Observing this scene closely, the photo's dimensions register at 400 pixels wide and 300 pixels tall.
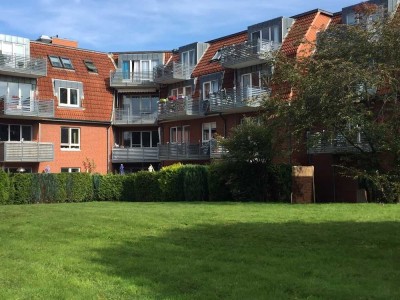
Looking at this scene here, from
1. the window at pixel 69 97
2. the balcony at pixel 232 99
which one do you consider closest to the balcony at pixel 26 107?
the window at pixel 69 97

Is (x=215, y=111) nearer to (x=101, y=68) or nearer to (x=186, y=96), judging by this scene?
(x=186, y=96)

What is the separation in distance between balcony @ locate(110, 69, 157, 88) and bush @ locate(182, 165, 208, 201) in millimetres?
17678

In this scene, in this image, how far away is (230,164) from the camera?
26.4m

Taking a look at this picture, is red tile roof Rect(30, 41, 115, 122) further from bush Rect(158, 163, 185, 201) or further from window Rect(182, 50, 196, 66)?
bush Rect(158, 163, 185, 201)

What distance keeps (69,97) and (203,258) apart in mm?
33951

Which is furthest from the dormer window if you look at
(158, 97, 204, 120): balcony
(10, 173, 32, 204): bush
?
(10, 173, 32, 204): bush

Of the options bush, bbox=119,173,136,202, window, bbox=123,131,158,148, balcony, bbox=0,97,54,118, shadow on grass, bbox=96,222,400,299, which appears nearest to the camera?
shadow on grass, bbox=96,222,400,299

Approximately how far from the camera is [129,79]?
43.8 meters

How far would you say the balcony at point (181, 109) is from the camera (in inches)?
1505

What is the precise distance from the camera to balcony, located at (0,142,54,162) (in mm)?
35281

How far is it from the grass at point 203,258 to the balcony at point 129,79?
95.1 ft

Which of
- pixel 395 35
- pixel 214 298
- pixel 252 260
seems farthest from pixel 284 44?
pixel 214 298

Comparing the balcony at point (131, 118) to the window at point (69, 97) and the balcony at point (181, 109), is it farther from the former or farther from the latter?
the window at point (69, 97)

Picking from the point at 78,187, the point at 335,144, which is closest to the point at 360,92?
the point at 335,144
